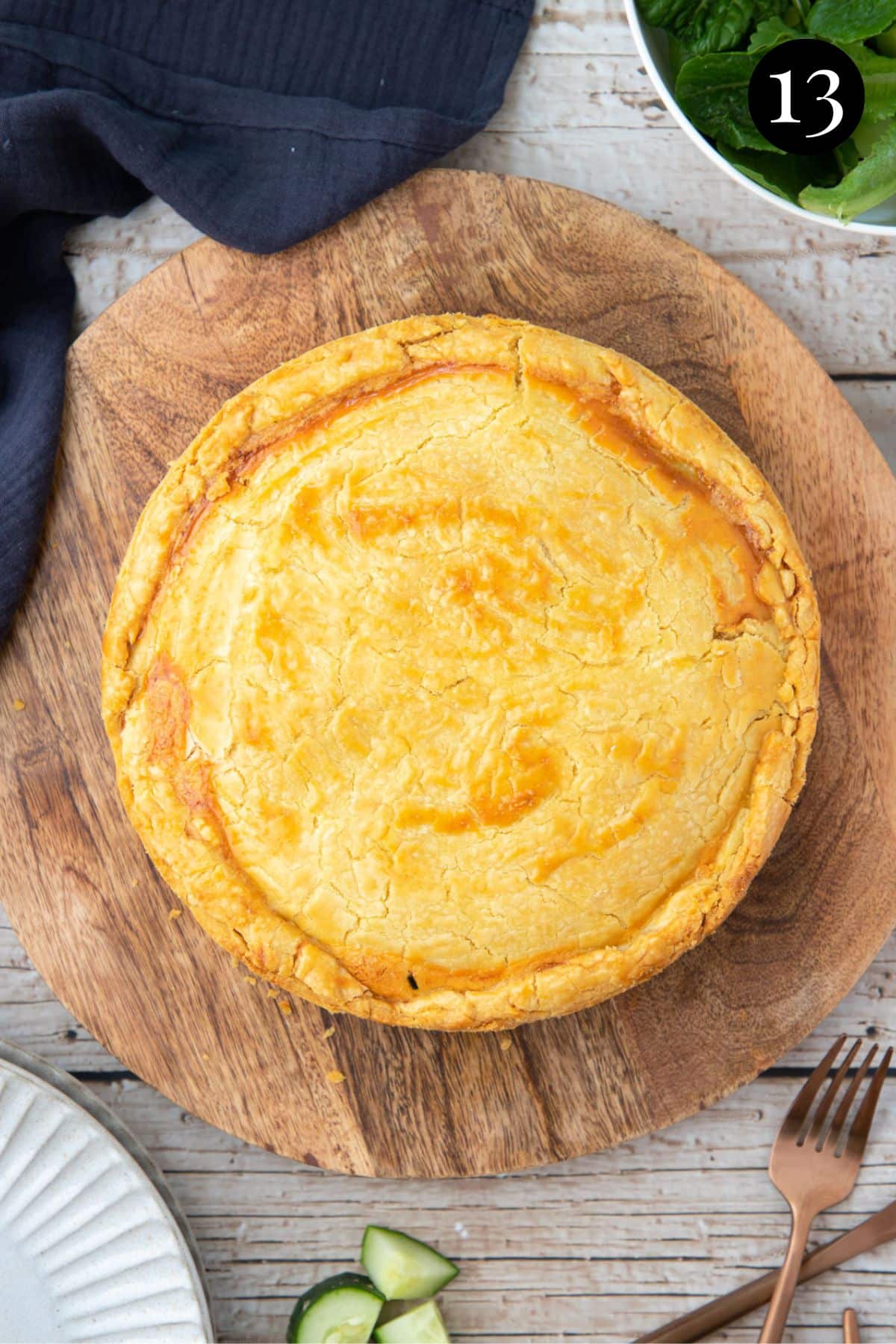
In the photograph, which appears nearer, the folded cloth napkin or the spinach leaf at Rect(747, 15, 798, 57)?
the spinach leaf at Rect(747, 15, 798, 57)

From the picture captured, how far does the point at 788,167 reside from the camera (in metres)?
2.55

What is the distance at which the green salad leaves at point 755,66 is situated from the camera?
2.27m

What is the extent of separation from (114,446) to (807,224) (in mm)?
1872

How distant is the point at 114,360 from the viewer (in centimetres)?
274

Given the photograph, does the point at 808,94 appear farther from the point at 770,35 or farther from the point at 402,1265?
the point at 402,1265

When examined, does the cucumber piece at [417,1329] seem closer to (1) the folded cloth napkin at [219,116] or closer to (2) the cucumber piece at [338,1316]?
(2) the cucumber piece at [338,1316]

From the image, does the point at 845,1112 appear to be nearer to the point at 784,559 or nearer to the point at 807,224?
the point at 784,559

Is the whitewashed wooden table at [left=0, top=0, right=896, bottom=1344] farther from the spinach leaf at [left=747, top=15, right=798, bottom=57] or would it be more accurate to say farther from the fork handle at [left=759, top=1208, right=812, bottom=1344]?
the spinach leaf at [left=747, top=15, right=798, bottom=57]

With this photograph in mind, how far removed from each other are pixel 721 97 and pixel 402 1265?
2.95 metres

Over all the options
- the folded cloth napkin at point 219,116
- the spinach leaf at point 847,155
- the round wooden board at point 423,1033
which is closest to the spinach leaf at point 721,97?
the spinach leaf at point 847,155

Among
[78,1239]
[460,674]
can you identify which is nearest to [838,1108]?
[460,674]

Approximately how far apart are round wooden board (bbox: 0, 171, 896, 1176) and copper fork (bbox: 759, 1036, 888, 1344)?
264 mm

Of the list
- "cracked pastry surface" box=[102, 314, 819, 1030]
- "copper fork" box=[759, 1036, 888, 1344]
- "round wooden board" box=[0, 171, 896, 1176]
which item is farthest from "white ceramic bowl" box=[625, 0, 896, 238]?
"copper fork" box=[759, 1036, 888, 1344]

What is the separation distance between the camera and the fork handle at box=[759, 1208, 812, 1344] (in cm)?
278
